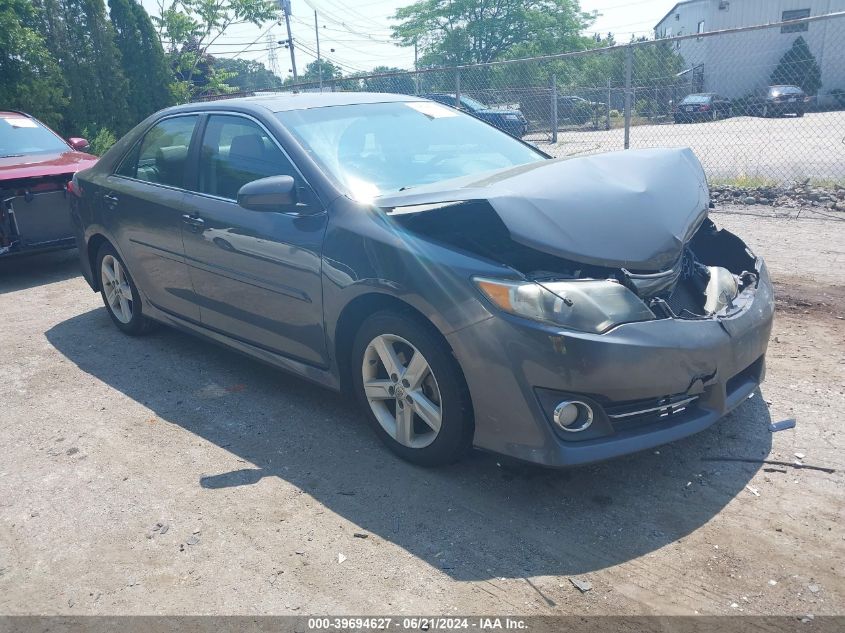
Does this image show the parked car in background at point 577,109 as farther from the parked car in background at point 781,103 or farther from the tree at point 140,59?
the tree at point 140,59

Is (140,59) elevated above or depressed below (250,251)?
above

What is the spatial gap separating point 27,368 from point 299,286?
8.30 ft

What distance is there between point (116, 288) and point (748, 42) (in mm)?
21434

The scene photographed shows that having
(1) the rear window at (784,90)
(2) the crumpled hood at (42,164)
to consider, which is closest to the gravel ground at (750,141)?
(1) the rear window at (784,90)

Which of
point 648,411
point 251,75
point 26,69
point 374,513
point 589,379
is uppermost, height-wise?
point 251,75

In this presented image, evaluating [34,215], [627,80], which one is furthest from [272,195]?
[627,80]

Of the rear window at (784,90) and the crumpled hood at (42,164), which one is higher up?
the rear window at (784,90)

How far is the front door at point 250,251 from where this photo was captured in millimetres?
3879

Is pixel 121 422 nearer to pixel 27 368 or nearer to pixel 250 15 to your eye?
pixel 27 368

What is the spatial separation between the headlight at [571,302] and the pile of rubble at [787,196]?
630 centimetres

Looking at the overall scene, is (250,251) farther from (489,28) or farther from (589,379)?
(489,28)

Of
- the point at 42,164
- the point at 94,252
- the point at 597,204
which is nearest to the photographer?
the point at 597,204

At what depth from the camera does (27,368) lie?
5.26 metres

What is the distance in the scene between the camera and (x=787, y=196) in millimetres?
8953
